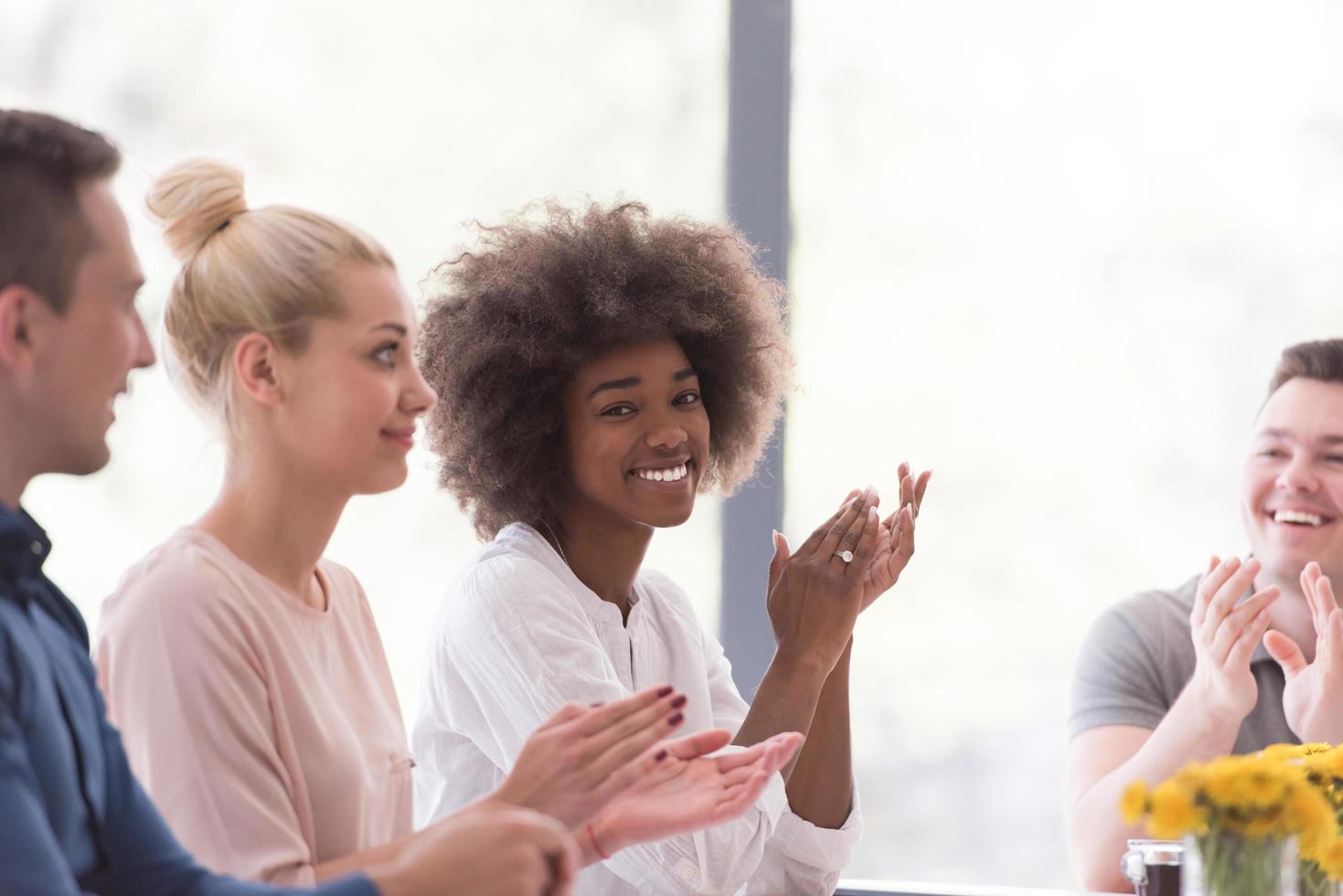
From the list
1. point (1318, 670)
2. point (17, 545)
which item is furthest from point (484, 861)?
point (1318, 670)

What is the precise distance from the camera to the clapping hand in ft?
7.27

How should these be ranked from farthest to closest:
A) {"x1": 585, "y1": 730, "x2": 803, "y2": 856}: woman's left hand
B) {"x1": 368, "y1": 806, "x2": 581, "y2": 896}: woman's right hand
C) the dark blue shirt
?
{"x1": 585, "y1": 730, "x2": 803, "y2": 856}: woman's left hand
{"x1": 368, "y1": 806, "x2": 581, "y2": 896}: woman's right hand
the dark blue shirt

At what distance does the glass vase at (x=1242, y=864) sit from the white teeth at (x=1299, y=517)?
4.29ft

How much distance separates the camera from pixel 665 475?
202 cm

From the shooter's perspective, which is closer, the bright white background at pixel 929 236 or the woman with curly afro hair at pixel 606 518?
the woman with curly afro hair at pixel 606 518

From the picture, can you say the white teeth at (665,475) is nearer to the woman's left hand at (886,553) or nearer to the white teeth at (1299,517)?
the woman's left hand at (886,553)

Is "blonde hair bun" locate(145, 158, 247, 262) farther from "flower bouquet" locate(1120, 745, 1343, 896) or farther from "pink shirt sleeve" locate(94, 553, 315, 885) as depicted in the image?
"flower bouquet" locate(1120, 745, 1343, 896)

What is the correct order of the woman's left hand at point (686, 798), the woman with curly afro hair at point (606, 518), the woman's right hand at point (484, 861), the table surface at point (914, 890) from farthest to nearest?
1. the table surface at point (914, 890)
2. the woman with curly afro hair at point (606, 518)
3. the woman's left hand at point (686, 798)
4. the woman's right hand at point (484, 861)

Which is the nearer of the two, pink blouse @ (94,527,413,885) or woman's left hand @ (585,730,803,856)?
pink blouse @ (94,527,413,885)

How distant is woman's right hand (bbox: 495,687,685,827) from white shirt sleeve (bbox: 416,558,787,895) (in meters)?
0.50

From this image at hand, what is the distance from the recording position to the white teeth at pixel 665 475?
2.01m

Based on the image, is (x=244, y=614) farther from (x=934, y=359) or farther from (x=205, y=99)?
(x=205, y=99)

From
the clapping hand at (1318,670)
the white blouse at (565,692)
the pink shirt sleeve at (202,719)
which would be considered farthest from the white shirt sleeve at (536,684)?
the clapping hand at (1318,670)

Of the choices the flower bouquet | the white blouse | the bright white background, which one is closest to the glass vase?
the flower bouquet
